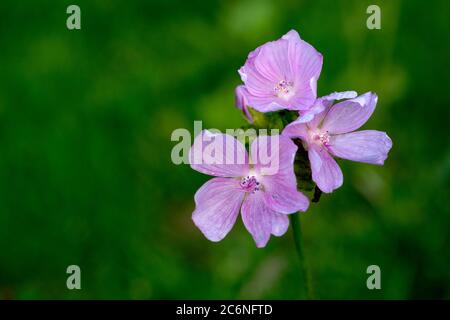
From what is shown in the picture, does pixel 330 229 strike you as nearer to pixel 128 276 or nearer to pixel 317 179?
pixel 128 276

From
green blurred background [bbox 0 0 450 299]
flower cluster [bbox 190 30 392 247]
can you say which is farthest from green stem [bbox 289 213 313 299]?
green blurred background [bbox 0 0 450 299]

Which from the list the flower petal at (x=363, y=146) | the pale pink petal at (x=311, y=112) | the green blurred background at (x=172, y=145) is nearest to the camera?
the pale pink petal at (x=311, y=112)

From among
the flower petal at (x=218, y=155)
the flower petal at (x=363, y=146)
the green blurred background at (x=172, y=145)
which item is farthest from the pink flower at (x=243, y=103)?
the green blurred background at (x=172, y=145)

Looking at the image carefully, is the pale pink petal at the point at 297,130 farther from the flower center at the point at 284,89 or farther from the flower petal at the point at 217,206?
the flower petal at the point at 217,206

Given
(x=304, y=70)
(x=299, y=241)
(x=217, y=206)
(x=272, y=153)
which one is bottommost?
(x=299, y=241)

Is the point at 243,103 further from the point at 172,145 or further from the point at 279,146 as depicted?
the point at 172,145

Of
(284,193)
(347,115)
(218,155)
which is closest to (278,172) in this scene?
(284,193)

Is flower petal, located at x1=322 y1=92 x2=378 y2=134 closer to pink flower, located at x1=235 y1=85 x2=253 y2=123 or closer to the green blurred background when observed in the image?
pink flower, located at x1=235 y1=85 x2=253 y2=123
